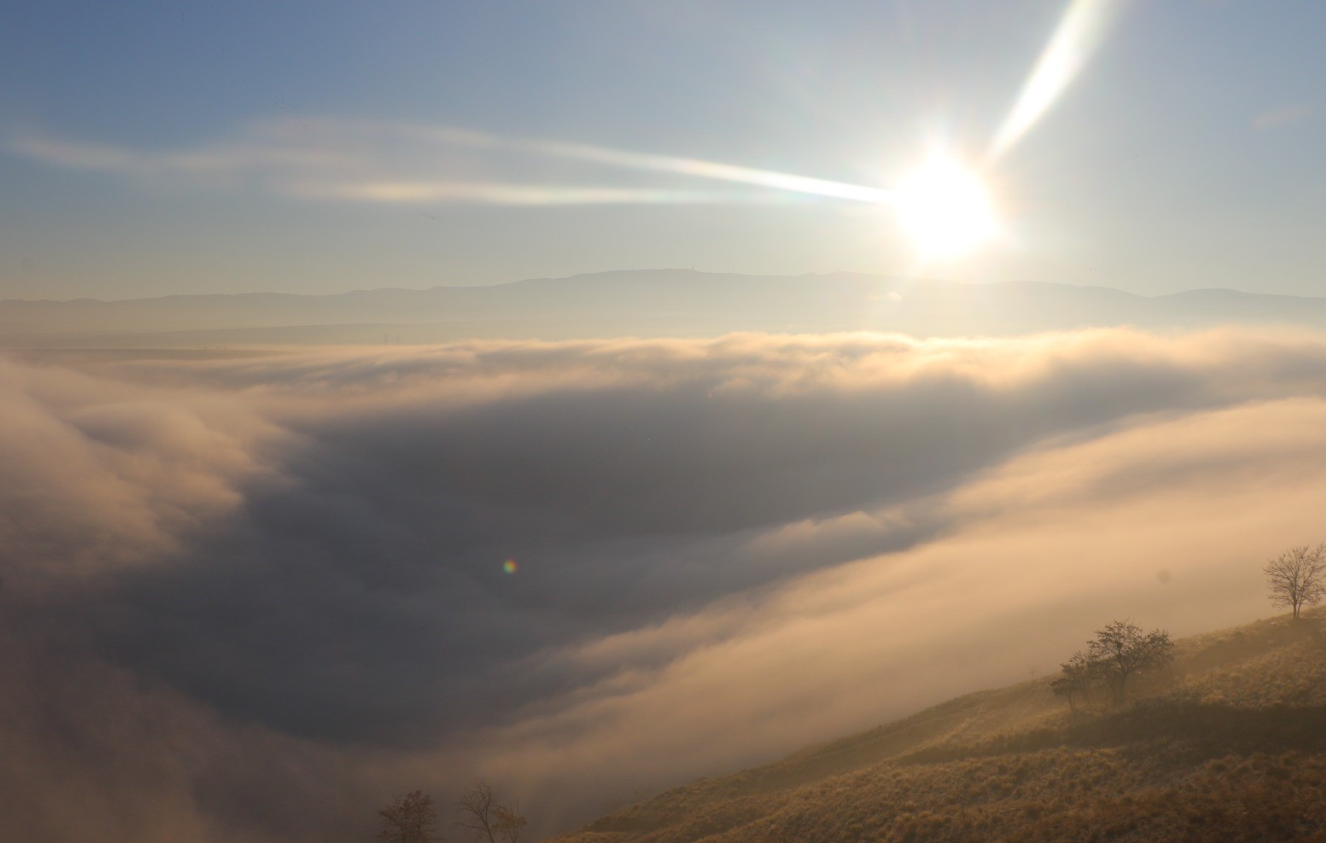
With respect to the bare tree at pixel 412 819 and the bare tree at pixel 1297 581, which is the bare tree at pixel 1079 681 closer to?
the bare tree at pixel 1297 581

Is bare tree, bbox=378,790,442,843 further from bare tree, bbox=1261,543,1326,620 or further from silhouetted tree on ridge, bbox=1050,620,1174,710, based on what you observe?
bare tree, bbox=1261,543,1326,620

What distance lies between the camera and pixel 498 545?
154875mm

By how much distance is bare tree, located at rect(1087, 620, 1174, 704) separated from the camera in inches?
1444

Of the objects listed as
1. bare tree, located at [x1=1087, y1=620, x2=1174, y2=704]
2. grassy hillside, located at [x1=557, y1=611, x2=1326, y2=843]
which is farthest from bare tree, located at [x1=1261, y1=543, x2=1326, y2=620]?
bare tree, located at [x1=1087, y1=620, x2=1174, y2=704]

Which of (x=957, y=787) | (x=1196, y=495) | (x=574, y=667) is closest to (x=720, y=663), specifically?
(x=574, y=667)

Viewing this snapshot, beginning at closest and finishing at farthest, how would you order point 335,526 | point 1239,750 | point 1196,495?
1. point 1239,750
2. point 1196,495
3. point 335,526

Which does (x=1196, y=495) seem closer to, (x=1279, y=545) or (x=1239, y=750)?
(x=1279, y=545)

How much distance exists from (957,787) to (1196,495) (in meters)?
151

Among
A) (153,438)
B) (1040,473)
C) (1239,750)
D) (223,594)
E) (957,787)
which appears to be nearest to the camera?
(1239,750)

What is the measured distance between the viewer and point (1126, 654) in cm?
3728

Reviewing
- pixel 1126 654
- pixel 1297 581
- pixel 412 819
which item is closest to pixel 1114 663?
pixel 1126 654

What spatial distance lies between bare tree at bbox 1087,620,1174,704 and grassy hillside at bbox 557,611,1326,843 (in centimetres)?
87

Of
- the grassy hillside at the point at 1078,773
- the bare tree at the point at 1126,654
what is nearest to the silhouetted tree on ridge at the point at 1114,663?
the bare tree at the point at 1126,654

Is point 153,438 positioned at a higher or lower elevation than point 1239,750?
higher
